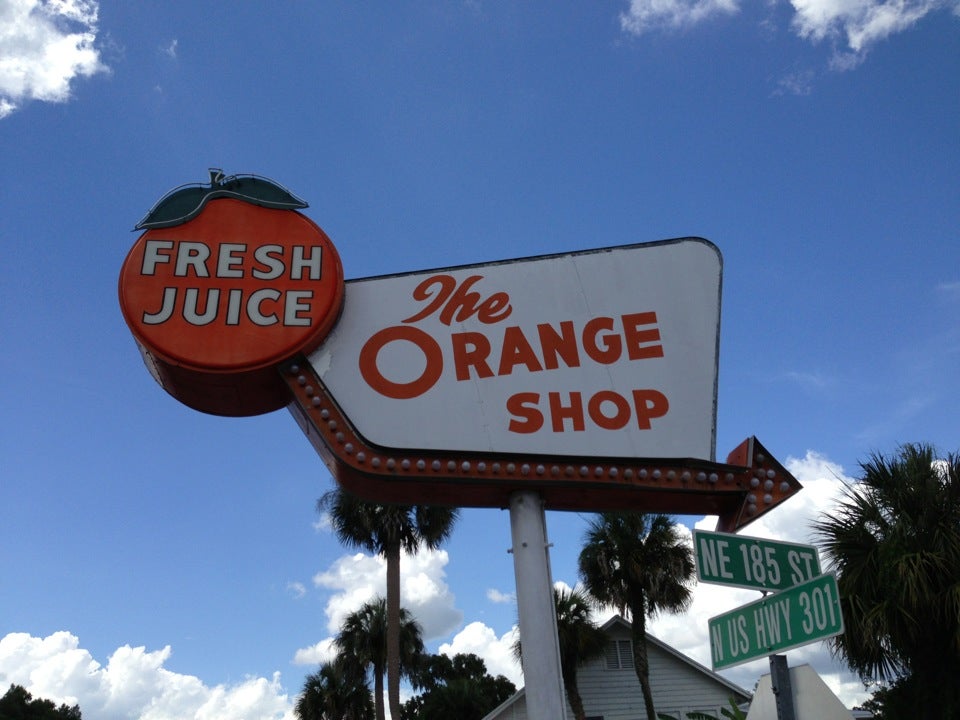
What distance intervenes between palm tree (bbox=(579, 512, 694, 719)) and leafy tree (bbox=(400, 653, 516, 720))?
12.5m

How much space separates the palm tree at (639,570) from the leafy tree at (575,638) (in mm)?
1614

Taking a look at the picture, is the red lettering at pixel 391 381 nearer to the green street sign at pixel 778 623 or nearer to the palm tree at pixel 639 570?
the green street sign at pixel 778 623

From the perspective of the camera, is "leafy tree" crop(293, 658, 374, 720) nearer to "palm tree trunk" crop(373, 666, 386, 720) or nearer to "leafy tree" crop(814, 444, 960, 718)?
"palm tree trunk" crop(373, 666, 386, 720)

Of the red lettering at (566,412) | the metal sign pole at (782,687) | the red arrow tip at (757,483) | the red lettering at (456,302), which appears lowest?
the metal sign pole at (782,687)

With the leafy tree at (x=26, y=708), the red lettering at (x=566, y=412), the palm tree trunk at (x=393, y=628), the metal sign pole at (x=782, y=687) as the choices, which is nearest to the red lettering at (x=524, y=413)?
the red lettering at (x=566, y=412)

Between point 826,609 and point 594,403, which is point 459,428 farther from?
point 826,609

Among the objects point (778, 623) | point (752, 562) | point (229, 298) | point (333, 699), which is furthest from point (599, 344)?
point (333, 699)

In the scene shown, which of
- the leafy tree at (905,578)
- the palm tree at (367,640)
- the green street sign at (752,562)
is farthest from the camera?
the palm tree at (367,640)

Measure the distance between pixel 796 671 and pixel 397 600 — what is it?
23650 millimetres

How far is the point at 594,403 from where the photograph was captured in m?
8.95

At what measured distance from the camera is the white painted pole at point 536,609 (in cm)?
793

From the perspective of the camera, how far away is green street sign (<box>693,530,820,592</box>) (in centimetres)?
530

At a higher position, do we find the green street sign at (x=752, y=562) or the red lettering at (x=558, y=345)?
the red lettering at (x=558, y=345)

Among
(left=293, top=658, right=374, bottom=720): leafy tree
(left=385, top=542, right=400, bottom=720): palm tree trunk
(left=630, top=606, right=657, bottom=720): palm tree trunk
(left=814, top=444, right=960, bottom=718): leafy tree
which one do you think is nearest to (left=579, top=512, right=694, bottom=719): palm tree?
(left=630, top=606, right=657, bottom=720): palm tree trunk
